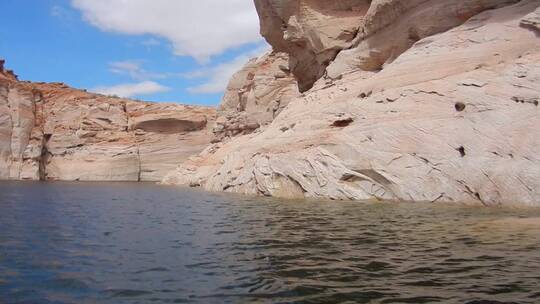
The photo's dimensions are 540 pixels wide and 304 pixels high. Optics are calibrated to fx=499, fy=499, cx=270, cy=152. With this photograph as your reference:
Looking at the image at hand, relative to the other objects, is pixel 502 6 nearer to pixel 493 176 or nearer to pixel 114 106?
pixel 493 176

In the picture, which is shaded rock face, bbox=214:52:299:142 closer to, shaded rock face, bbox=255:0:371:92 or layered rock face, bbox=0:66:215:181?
shaded rock face, bbox=255:0:371:92

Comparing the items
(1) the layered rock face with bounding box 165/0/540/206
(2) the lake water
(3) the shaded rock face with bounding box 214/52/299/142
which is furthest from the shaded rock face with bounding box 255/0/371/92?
(2) the lake water

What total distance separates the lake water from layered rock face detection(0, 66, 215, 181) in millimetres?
45757

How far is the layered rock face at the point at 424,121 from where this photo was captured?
1847 cm

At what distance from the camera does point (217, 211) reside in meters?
17.5

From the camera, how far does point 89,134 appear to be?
60531 mm

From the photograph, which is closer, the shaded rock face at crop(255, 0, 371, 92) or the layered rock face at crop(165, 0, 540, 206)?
the layered rock face at crop(165, 0, 540, 206)

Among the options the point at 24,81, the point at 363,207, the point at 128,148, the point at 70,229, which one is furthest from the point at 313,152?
the point at 24,81

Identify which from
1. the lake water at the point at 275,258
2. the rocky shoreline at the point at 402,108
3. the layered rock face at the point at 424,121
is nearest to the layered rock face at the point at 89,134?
the rocky shoreline at the point at 402,108

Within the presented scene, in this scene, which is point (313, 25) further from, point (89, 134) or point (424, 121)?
point (89, 134)

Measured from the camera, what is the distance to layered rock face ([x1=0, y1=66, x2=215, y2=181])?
5781cm

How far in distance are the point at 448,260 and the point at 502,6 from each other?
795 inches

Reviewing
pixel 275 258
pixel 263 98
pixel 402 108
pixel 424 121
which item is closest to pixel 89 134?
pixel 263 98

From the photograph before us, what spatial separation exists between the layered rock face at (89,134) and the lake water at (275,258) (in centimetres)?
4576
